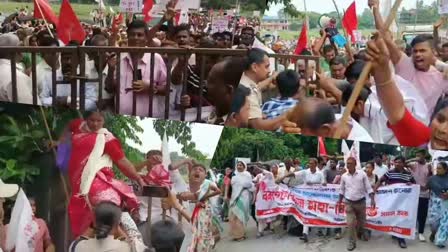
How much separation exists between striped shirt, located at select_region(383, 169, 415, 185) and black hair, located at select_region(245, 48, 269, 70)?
20.8 inches

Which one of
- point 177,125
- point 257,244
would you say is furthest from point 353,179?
point 177,125

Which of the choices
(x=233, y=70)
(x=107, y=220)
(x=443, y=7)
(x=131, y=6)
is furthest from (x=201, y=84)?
(x=443, y=7)

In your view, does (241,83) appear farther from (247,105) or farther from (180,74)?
(180,74)

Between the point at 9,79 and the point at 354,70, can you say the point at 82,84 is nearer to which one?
the point at 9,79

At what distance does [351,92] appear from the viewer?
229 cm

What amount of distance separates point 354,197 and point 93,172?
95 centimetres

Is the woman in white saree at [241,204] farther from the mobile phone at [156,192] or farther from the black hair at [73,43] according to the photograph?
the black hair at [73,43]

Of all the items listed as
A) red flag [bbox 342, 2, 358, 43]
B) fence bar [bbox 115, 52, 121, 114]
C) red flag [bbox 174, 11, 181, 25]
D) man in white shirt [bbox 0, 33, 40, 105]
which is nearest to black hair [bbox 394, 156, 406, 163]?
red flag [bbox 342, 2, 358, 43]

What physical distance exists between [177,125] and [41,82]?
0.53 m

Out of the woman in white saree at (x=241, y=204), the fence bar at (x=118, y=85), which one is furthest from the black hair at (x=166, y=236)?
the fence bar at (x=118, y=85)

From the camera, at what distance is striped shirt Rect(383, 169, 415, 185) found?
2226mm

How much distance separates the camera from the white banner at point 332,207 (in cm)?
221

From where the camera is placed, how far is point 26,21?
278cm

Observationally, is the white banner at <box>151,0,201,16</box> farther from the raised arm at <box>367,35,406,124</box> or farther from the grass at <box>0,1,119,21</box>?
the raised arm at <box>367,35,406,124</box>
